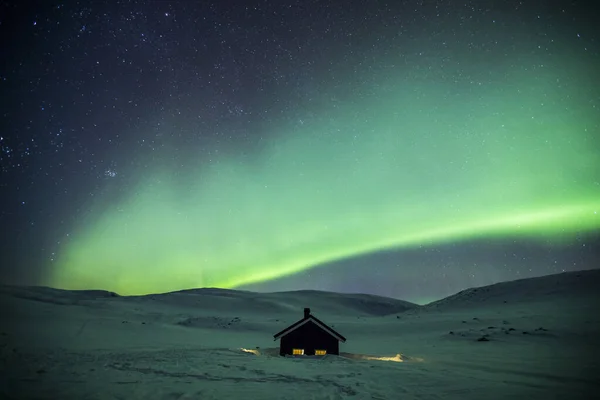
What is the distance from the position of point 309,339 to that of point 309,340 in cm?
7

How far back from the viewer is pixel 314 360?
22734 mm

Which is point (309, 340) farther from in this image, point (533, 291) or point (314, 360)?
point (533, 291)

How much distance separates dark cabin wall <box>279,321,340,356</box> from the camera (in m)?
25.7

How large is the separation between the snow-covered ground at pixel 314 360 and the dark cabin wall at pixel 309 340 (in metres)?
1.57

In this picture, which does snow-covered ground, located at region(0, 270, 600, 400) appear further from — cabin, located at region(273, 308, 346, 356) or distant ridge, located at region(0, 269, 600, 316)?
cabin, located at region(273, 308, 346, 356)

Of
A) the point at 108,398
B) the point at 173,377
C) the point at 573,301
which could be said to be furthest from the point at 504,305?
the point at 108,398

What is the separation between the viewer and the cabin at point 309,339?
84.3 feet

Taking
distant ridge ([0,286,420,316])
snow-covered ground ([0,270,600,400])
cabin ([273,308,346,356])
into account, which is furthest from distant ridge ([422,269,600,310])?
cabin ([273,308,346,356])

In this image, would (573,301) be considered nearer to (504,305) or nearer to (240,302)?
(504,305)

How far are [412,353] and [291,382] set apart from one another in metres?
16.9

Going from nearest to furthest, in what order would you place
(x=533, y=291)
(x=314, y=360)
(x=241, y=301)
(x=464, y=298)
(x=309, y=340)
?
(x=314, y=360), (x=309, y=340), (x=533, y=291), (x=464, y=298), (x=241, y=301)

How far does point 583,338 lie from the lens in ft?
98.6

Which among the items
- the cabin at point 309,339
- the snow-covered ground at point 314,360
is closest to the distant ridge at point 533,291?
the snow-covered ground at point 314,360

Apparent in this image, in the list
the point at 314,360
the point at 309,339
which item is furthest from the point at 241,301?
the point at 314,360
